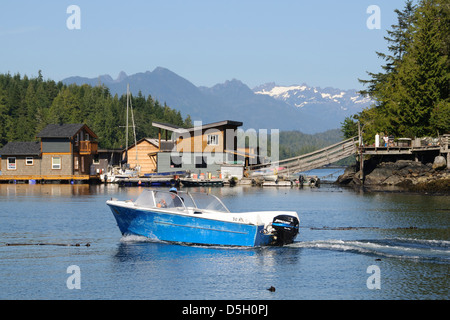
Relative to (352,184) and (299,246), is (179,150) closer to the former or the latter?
(352,184)

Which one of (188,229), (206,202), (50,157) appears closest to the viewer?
(188,229)

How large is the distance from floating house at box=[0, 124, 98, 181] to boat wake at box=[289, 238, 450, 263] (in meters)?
60.7

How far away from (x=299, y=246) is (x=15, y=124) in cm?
11580

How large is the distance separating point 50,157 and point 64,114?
5030 cm

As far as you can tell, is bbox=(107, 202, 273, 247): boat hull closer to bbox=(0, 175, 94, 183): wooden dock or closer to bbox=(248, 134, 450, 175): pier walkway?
bbox=(248, 134, 450, 175): pier walkway

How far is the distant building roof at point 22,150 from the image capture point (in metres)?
82.8

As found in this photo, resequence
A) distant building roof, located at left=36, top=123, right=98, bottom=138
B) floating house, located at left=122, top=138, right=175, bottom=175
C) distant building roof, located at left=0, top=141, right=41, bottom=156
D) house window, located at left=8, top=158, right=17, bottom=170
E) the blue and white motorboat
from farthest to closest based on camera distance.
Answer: floating house, located at left=122, top=138, right=175, bottom=175 → house window, located at left=8, top=158, right=17, bottom=170 → distant building roof, located at left=0, top=141, right=41, bottom=156 → distant building roof, located at left=36, top=123, right=98, bottom=138 → the blue and white motorboat

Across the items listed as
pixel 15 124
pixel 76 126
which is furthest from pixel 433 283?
pixel 15 124

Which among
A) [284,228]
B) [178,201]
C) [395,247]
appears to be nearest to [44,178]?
[178,201]

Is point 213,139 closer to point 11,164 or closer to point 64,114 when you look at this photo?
point 11,164

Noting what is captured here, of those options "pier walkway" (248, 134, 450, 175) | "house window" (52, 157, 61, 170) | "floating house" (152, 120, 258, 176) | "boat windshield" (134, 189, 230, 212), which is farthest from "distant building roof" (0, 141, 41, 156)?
"boat windshield" (134, 189, 230, 212)

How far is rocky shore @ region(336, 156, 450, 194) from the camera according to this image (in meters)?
58.5

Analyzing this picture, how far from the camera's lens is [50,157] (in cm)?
8256

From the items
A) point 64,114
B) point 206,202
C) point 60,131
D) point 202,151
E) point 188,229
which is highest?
point 64,114
